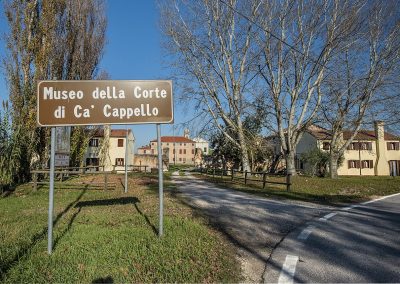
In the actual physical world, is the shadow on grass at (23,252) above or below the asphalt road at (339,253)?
above

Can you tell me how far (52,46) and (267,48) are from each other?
14.1 m

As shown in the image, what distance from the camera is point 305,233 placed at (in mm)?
6543

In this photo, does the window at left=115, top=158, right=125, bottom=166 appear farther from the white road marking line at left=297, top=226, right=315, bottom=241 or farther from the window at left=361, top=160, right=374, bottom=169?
the white road marking line at left=297, top=226, right=315, bottom=241

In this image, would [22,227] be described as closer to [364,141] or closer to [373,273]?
[373,273]

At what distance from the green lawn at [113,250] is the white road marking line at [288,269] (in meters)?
0.58

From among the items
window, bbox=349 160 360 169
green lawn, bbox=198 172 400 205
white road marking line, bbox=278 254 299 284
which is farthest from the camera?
window, bbox=349 160 360 169

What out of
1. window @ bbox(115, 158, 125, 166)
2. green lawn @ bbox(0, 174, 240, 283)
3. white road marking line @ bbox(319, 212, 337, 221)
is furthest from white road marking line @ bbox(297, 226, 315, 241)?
window @ bbox(115, 158, 125, 166)

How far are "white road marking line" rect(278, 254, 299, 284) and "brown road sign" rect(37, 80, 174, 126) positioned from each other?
9.75 ft

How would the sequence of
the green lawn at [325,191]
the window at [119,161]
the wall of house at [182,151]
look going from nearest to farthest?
1. the green lawn at [325,191]
2. the window at [119,161]
3. the wall of house at [182,151]

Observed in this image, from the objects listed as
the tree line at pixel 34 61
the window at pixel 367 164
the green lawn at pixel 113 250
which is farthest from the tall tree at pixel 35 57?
the window at pixel 367 164

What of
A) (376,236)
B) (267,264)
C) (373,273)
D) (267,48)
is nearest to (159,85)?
(267,264)

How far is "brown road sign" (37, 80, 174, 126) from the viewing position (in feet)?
17.7

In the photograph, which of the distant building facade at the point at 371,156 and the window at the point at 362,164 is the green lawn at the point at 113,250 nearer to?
the distant building facade at the point at 371,156

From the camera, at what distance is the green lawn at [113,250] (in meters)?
4.15
